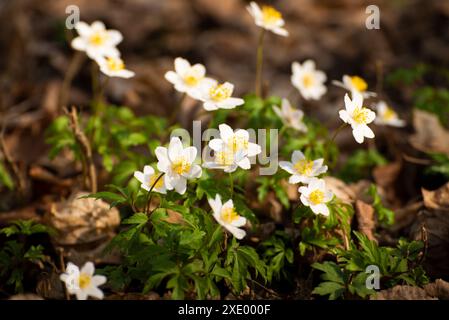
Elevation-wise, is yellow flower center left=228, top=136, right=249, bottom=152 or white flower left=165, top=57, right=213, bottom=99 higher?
white flower left=165, top=57, right=213, bottom=99

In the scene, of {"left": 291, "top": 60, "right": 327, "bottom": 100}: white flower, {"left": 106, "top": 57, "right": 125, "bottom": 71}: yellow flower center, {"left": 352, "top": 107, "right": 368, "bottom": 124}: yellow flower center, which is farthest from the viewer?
{"left": 291, "top": 60, "right": 327, "bottom": 100}: white flower

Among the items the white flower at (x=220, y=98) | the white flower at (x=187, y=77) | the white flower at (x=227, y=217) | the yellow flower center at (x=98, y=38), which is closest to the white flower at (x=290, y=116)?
the white flower at (x=220, y=98)

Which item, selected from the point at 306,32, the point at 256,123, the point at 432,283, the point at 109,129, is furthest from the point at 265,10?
the point at 306,32

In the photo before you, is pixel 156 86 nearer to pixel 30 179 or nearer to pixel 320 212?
pixel 30 179

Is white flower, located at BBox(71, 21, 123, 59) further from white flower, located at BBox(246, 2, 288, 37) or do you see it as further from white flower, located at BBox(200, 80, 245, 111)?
white flower, located at BBox(246, 2, 288, 37)

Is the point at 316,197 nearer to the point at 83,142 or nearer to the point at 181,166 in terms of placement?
the point at 181,166

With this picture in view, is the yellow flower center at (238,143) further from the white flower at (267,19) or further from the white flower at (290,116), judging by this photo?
the white flower at (267,19)

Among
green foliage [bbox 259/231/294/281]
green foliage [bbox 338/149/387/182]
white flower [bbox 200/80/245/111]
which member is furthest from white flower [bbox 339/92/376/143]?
green foliage [bbox 338/149/387/182]
